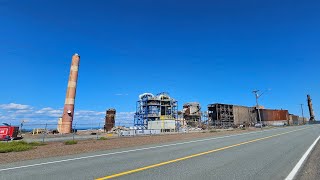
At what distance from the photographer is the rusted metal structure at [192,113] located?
3018 inches

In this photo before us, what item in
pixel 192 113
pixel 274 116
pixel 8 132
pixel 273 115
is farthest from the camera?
pixel 274 116

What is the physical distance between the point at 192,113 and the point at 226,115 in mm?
10391

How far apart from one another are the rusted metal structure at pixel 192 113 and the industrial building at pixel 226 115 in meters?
3.61

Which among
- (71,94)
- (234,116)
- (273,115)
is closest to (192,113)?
(234,116)

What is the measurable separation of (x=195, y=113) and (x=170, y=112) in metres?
14.2

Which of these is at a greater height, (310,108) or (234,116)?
(310,108)

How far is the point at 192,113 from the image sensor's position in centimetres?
7894

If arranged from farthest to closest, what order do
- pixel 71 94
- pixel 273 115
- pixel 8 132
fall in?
1. pixel 273 115
2. pixel 71 94
3. pixel 8 132

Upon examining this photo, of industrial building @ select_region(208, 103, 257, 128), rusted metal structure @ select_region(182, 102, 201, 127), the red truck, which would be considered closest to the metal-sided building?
industrial building @ select_region(208, 103, 257, 128)

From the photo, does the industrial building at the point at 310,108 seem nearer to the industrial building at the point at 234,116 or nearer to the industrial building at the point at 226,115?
the industrial building at the point at 234,116

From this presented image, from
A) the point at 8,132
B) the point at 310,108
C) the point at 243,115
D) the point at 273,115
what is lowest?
the point at 8,132

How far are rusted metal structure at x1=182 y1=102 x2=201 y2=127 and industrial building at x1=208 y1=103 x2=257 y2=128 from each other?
3610 millimetres

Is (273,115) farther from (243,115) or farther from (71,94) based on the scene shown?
(71,94)

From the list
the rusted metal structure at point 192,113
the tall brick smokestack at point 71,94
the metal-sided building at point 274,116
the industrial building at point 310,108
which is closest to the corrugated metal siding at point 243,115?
the metal-sided building at point 274,116
